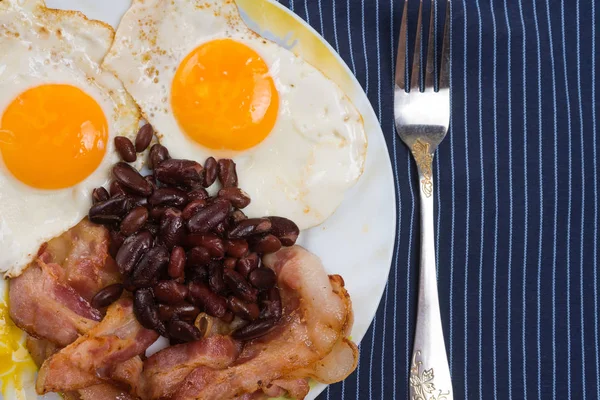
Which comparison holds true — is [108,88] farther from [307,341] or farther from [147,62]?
[307,341]

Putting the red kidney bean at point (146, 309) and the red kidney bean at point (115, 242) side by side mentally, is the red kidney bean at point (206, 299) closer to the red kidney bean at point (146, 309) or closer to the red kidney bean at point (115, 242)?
the red kidney bean at point (146, 309)

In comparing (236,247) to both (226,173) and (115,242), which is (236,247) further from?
(115,242)

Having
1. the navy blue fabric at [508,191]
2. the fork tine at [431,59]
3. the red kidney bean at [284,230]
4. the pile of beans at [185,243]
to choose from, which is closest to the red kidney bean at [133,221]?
the pile of beans at [185,243]

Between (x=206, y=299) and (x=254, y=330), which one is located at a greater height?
(x=206, y=299)

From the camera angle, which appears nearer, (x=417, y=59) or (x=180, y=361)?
(x=180, y=361)

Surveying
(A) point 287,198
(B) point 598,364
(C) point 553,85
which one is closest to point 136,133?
(A) point 287,198

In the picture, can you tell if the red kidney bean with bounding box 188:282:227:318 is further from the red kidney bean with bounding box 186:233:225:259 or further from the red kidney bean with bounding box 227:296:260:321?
the red kidney bean with bounding box 186:233:225:259

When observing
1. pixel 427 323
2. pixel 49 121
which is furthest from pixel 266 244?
pixel 49 121
